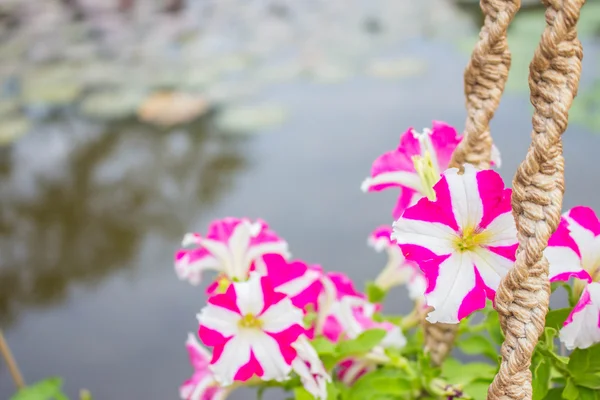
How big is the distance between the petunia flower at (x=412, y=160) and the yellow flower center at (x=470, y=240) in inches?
2.7

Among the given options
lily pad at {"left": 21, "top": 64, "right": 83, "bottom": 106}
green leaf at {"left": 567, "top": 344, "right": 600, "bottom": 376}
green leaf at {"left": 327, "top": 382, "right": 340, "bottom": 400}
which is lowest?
green leaf at {"left": 567, "top": 344, "right": 600, "bottom": 376}

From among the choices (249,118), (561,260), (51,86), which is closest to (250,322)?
(561,260)

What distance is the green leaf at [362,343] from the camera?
512mm

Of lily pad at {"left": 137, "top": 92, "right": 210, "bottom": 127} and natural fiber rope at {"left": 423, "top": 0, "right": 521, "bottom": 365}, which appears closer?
natural fiber rope at {"left": 423, "top": 0, "right": 521, "bottom": 365}

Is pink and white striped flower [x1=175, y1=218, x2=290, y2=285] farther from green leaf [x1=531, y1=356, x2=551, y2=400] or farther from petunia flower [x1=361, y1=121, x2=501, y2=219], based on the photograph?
green leaf [x1=531, y1=356, x2=551, y2=400]

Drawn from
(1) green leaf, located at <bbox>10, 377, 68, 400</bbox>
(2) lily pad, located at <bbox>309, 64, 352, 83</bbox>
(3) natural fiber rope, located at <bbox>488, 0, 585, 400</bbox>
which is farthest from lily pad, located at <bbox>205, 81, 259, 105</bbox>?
(3) natural fiber rope, located at <bbox>488, 0, 585, 400</bbox>

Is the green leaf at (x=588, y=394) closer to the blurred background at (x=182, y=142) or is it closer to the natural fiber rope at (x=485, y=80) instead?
Answer: the natural fiber rope at (x=485, y=80)

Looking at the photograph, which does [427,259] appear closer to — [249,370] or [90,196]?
[249,370]

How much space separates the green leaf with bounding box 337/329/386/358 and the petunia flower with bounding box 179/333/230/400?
11 centimetres

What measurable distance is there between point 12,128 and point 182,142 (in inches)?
22.6

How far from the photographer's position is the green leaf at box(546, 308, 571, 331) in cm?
43

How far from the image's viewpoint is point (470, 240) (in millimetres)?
407

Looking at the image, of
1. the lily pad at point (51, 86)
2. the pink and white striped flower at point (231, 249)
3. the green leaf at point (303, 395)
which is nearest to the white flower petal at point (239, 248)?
the pink and white striped flower at point (231, 249)

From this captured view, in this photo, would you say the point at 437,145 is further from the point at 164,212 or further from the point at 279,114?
the point at 279,114
